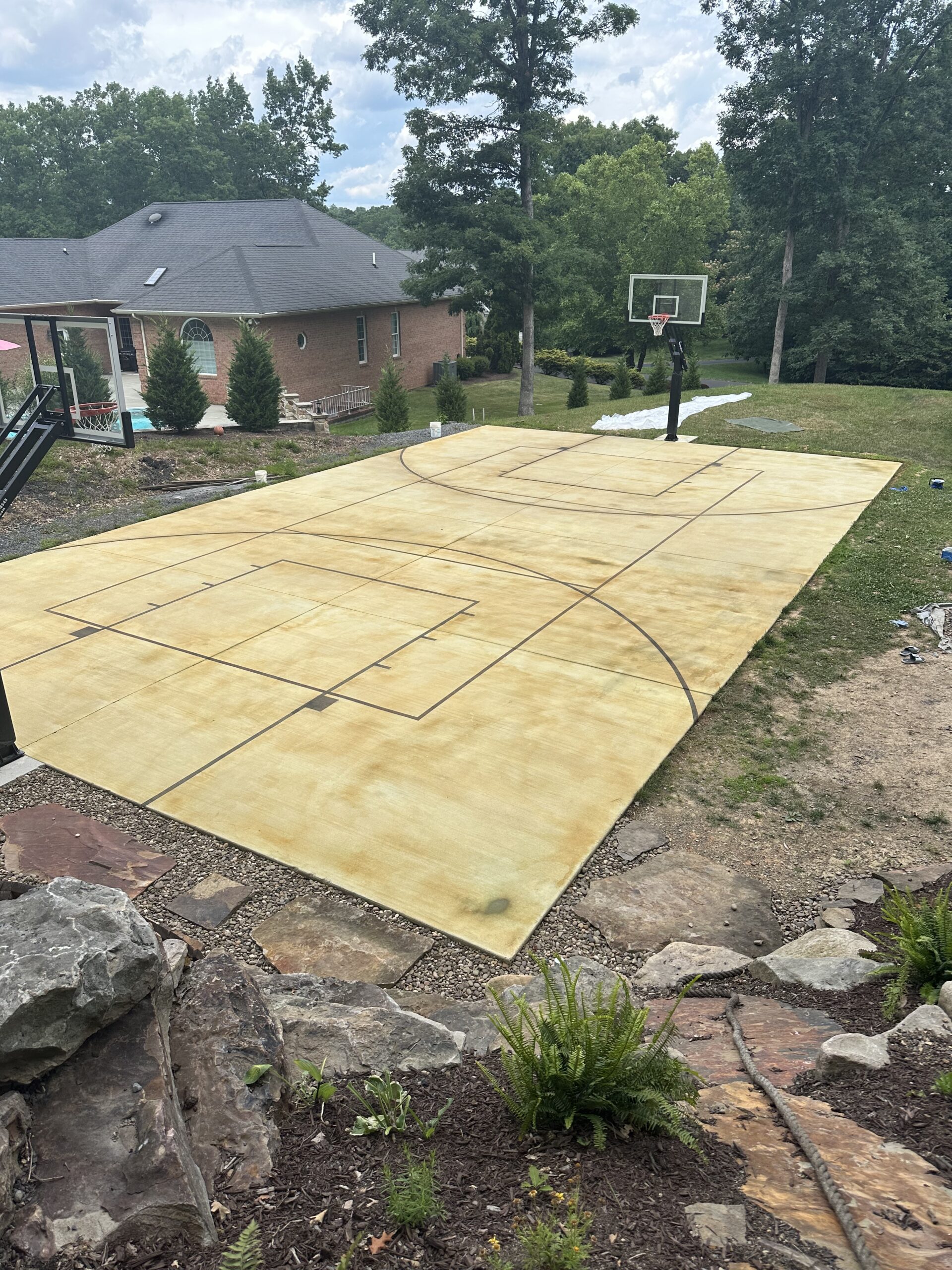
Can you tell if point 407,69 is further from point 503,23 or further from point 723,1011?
point 723,1011

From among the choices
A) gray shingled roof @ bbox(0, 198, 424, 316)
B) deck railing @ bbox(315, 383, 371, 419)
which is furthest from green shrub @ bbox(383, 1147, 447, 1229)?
deck railing @ bbox(315, 383, 371, 419)

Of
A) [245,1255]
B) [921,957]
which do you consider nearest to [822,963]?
[921,957]

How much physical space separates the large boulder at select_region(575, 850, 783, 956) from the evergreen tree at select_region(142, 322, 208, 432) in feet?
64.3

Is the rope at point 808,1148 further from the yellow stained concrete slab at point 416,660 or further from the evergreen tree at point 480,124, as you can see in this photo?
the evergreen tree at point 480,124

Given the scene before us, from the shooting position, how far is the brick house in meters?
30.9

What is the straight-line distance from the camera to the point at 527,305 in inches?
1236

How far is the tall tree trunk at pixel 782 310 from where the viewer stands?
34969 mm

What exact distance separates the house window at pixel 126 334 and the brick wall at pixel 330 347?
640 mm

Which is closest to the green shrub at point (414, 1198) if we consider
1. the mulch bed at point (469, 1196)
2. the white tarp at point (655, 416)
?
the mulch bed at point (469, 1196)

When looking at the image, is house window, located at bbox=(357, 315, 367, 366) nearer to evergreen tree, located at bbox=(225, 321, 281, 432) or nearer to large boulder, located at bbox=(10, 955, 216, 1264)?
evergreen tree, located at bbox=(225, 321, 281, 432)

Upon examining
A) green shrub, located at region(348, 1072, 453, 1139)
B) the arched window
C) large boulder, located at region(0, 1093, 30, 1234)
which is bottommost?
green shrub, located at region(348, 1072, 453, 1139)

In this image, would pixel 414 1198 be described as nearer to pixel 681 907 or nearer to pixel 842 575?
pixel 681 907

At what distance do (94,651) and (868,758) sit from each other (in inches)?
327

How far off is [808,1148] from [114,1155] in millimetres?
2508
